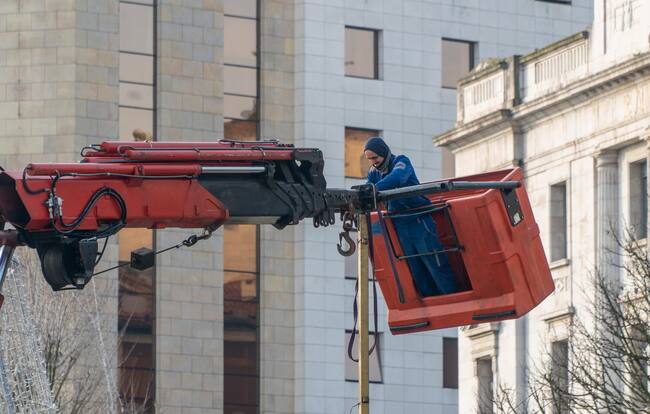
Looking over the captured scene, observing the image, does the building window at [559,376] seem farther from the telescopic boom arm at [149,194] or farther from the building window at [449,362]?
the telescopic boom arm at [149,194]

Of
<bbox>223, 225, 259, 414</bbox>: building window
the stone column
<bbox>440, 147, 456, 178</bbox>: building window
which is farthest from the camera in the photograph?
<bbox>440, 147, 456, 178</bbox>: building window

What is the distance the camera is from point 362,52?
91.9 metres

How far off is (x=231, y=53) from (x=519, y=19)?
1058 cm

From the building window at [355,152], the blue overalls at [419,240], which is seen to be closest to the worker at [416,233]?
the blue overalls at [419,240]

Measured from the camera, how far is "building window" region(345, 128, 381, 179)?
295 feet

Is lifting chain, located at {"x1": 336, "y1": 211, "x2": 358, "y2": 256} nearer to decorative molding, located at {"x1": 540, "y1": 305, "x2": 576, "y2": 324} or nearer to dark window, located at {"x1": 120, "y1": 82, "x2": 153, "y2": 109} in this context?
decorative molding, located at {"x1": 540, "y1": 305, "x2": 576, "y2": 324}

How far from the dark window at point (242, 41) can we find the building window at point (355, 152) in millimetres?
3978

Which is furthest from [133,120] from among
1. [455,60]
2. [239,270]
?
[455,60]

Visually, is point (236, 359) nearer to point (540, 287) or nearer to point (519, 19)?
point (519, 19)

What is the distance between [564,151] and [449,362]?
59.3ft

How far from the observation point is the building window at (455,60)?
93.1 meters

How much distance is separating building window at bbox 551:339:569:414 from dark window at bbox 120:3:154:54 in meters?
20.4

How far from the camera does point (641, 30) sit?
70562 mm

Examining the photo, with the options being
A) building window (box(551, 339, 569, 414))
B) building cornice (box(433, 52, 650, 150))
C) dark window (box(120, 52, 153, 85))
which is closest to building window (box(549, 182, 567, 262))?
building cornice (box(433, 52, 650, 150))
